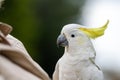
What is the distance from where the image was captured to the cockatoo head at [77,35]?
7.98 feet

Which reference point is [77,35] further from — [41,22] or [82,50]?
[41,22]

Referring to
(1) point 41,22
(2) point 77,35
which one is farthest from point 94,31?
(1) point 41,22

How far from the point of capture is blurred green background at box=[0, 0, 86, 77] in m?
8.73

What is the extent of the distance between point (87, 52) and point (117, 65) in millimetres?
7770

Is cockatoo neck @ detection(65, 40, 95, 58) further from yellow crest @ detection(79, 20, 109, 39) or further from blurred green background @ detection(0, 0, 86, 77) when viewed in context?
blurred green background @ detection(0, 0, 86, 77)

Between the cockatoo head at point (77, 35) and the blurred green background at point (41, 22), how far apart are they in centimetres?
591

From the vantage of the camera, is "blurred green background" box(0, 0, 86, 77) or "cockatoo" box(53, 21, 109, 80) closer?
"cockatoo" box(53, 21, 109, 80)

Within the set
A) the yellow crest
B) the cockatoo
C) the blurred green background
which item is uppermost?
the yellow crest

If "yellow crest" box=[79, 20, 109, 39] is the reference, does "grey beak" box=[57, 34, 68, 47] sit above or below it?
below

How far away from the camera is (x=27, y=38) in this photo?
29.0ft

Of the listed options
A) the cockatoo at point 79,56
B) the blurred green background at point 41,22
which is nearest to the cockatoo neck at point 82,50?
the cockatoo at point 79,56

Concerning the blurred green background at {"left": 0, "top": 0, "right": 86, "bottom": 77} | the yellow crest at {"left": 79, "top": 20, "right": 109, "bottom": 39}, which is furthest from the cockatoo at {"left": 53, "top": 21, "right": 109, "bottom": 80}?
the blurred green background at {"left": 0, "top": 0, "right": 86, "bottom": 77}

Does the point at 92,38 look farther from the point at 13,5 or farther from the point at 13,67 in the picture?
the point at 13,5

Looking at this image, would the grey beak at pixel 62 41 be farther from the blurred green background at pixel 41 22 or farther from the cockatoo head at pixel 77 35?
the blurred green background at pixel 41 22
